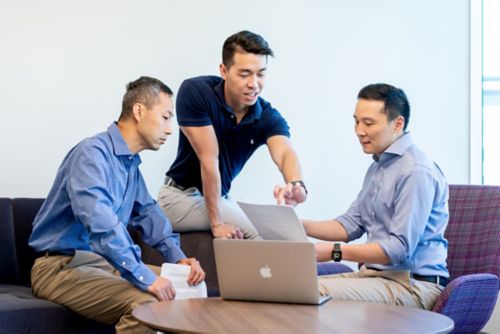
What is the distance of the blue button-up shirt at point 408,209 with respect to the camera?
10.3 ft

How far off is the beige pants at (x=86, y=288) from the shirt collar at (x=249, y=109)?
0.92 meters

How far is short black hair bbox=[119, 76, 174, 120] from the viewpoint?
11.1 feet

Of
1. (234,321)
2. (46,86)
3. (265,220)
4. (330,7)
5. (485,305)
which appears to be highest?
(330,7)

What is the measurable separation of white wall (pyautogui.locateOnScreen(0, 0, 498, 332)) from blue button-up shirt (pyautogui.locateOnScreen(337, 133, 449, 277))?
1428 millimetres

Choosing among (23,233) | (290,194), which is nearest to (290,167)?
(290,194)

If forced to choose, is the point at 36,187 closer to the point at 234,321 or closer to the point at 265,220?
the point at 265,220

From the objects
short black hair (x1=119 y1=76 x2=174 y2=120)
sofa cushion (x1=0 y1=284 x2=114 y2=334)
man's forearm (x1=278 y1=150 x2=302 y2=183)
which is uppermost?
short black hair (x1=119 y1=76 x2=174 y2=120)

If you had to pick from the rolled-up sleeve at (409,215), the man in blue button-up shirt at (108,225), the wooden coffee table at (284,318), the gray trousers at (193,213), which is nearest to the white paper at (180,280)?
the man in blue button-up shirt at (108,225)

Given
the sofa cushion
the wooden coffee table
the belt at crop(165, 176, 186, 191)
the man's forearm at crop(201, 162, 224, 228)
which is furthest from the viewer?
the belt at crop(165, 176, 186, 191)

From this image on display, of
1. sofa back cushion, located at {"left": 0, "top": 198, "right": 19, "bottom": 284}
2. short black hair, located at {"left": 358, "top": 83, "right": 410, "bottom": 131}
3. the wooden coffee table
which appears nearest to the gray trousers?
sofa back cushion, located at {"left": 0, "top": 198, "right": 19, "bottom": 284}

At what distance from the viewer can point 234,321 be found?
8.08ft

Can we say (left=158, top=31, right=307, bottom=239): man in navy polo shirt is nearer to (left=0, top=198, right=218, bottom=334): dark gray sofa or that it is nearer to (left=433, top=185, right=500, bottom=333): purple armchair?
(left=0, top=198, right=218, bottom=334): dark gray sofa

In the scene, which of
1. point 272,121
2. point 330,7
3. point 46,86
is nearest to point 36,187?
point 46,86

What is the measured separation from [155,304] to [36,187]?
1.65 metres
